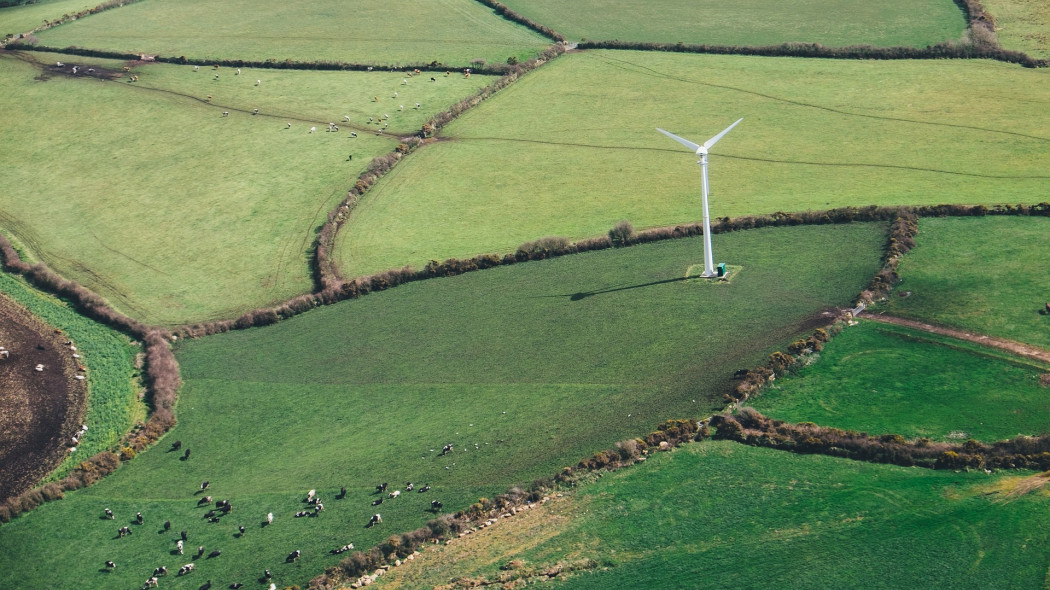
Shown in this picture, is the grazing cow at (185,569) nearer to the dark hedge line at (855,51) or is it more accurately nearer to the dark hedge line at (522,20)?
the dark hedge line at (855,51)

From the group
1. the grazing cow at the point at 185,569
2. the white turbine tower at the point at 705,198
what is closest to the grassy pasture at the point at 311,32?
the white turbine tower at the point at 705,198

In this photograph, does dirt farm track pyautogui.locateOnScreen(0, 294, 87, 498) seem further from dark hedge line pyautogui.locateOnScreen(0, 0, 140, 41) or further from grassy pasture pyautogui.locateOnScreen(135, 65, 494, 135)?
dark hedge line pyautogui.locateOnScreen(0, 0, 140, 41)

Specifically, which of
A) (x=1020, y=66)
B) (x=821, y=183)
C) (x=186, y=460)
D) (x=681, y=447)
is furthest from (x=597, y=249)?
(x=1020, y=66)

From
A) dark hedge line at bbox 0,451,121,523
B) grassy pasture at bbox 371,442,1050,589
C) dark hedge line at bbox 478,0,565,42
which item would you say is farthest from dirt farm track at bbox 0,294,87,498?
dark hedge line at bbox 478,0,565,42

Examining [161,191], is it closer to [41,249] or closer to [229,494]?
[41,249]

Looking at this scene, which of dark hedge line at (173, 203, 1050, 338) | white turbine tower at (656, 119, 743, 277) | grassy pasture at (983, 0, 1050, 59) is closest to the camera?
white turbine tower at (656, 119, 743, 277)

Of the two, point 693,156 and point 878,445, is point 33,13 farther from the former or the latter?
point 878,445
